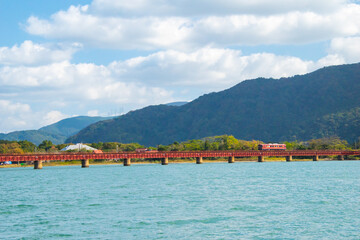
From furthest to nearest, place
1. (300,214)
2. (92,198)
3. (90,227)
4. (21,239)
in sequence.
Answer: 1. (92,198)
2. (300,214)
3. (90,227)
4. (21,239)

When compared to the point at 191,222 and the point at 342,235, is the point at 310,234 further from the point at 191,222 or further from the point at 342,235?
the point at 191,222


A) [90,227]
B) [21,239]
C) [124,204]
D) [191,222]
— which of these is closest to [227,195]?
[124,204]

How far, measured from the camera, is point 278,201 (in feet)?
184

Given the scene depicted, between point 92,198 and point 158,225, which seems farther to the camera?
point 92,198

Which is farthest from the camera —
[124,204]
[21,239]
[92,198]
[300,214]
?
[92,198]

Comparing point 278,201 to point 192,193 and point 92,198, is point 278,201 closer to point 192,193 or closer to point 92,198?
point 192,193

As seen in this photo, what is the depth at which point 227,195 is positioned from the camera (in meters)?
63.1

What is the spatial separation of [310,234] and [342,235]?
247cm

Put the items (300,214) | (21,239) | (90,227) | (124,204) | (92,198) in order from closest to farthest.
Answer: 1. (21,239)
2. (90,227)
3. (300,214)
4. (124,204)
5. (92,198)

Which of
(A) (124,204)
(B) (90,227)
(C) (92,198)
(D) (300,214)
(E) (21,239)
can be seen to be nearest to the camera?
(E) (21,239)

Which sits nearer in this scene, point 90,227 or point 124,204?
point 90,227

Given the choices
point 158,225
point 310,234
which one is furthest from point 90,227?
point 310,234

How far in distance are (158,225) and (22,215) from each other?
53.4 feet

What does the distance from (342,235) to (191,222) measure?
41.8 ft
